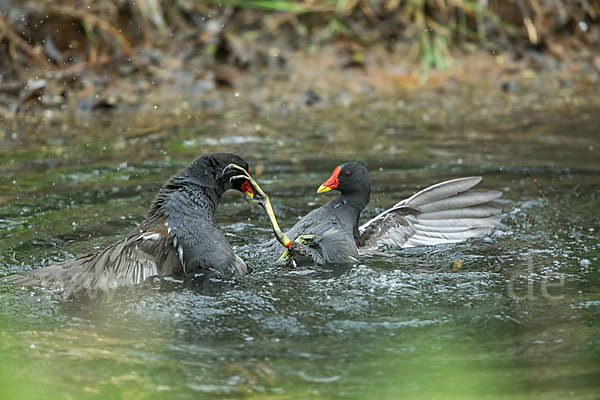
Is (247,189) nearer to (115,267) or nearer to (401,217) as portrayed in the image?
(115,267)

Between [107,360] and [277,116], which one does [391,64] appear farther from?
[107,360]

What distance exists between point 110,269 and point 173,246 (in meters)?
0.35

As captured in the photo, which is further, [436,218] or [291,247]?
[436,218]

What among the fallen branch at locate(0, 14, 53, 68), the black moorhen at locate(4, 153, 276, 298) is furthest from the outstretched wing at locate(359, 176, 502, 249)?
the fallen branch at locate(0, 14, 53, 68)

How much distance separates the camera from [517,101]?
943 centimetres

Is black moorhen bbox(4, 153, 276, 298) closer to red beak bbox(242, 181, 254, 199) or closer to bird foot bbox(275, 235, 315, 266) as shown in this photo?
red beak bbox(242, 181, 254, 199)

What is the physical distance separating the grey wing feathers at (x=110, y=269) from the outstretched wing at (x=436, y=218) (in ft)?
5.16

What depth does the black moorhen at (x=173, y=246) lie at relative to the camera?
12.7ft

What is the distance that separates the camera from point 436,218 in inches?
210

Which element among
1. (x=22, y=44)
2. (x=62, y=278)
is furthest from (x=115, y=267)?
(x=22, y=44)

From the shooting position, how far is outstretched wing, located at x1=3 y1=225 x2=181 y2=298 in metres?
3.84

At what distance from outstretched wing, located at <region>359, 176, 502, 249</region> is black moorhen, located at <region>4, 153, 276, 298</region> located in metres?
1.16

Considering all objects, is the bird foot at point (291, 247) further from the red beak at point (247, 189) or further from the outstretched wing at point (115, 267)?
the outstretched wing at point (115, 267)

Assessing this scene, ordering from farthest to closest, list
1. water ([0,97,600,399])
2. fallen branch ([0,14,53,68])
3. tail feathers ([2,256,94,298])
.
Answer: fallen branch ([0,14,53,68])
tail feathers ([2,256,94,298])
water ([0,97,600,399])
